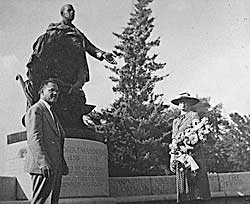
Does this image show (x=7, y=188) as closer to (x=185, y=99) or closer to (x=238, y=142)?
(x=185, y=99)

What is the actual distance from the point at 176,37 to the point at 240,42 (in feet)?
13.6

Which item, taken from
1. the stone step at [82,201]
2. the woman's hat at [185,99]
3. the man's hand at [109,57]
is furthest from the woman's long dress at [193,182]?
the man's hand at [109,57]

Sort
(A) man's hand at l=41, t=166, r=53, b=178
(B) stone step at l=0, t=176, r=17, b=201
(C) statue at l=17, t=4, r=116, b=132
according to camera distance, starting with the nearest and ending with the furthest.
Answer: (A) man's hand at l=41, t=166, r=53, b=178 < (B) stone step at l=0, t=176, r=17, b=201 < (C) statue at l=17, t=4, r=116, b=132

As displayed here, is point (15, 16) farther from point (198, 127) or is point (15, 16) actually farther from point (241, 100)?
point (241, 100)

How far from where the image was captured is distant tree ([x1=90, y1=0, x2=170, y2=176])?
19938 mm

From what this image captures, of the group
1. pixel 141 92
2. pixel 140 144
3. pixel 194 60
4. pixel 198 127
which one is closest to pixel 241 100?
pixel 194 60

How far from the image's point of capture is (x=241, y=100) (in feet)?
51.2

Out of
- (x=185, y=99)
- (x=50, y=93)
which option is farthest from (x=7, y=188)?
(x=185, y=99)

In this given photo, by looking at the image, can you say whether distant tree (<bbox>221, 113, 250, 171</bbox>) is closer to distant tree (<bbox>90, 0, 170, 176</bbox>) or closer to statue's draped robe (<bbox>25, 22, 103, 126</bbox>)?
distant tree (<bbox>90, 0, 170, 176</bbox>)

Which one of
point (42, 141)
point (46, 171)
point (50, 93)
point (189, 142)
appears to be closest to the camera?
point (46, 171)

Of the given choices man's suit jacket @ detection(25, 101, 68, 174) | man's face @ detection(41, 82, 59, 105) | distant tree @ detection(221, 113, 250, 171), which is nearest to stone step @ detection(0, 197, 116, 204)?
man's suit jacket @ detection(25, 101, 68, 174)

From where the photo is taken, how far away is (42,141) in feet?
15.3

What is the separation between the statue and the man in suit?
8.93 ft

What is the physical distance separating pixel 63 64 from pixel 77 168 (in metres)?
1.87
